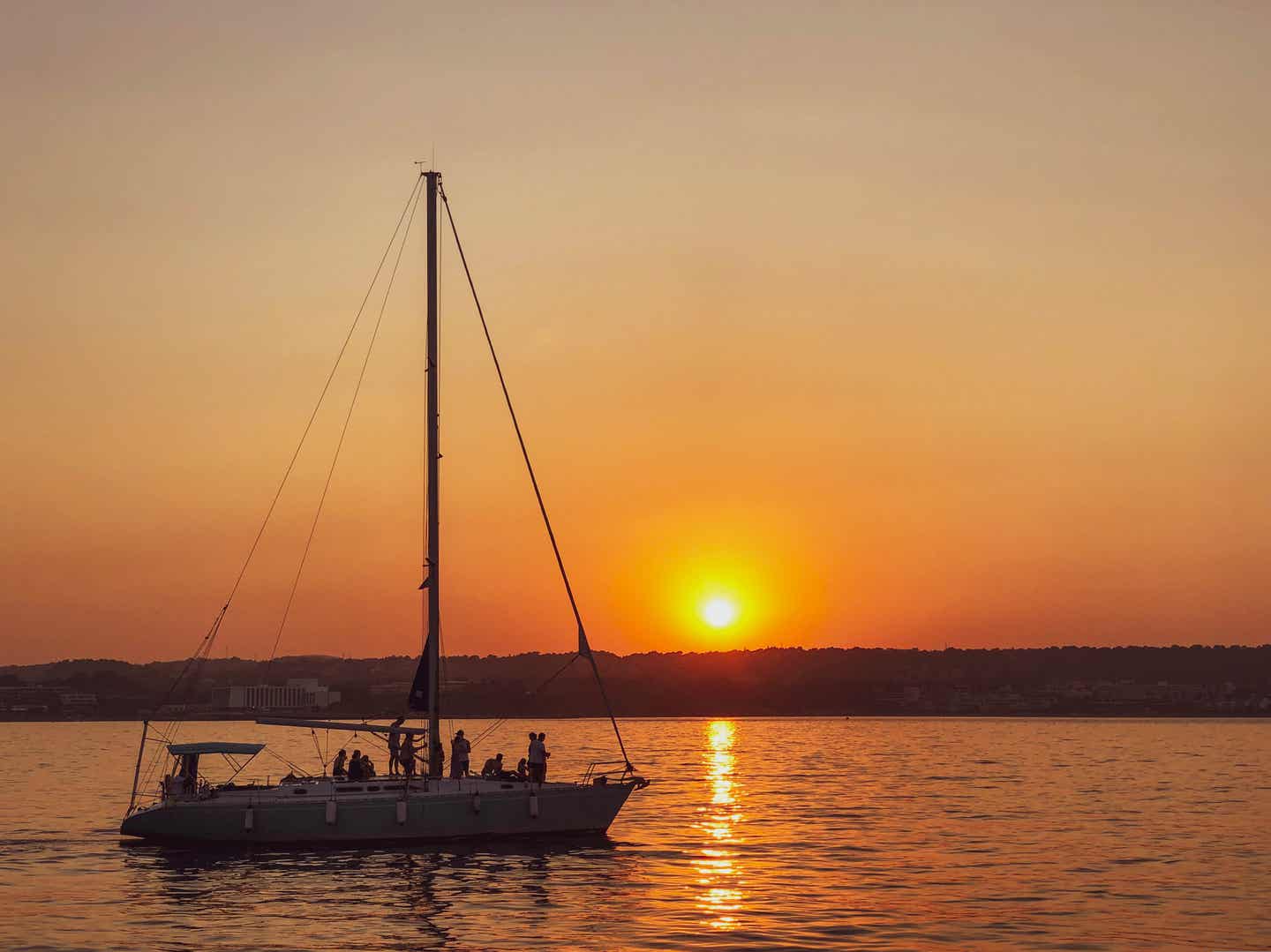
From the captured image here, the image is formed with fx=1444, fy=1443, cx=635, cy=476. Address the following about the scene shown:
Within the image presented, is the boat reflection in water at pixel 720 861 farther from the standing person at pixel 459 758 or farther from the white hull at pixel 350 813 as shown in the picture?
the standing person at pixel 459 758

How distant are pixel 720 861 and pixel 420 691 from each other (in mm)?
11893

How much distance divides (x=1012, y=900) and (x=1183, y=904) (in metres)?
4.53

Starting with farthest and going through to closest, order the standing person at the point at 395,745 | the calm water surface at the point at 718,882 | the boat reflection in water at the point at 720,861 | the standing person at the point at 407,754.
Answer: the standing person at the point at 407,754 → the standing person at the point at 395,745 → the boat reflection in water at the point at 720,861 → the calm water surface at the point at 718,882

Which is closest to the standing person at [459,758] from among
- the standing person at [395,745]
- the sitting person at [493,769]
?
the sitting person at [493,769]

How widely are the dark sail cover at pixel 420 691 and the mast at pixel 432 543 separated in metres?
0.14

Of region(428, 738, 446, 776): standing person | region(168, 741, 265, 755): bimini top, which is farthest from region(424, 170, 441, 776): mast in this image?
region(168, 741, 265, 755): bimini top

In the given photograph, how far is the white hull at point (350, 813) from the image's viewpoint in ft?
149

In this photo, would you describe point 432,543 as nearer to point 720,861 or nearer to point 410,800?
point 410,800

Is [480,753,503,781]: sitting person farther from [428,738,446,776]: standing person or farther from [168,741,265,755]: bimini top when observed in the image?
[168,741,265,755]: bimini top

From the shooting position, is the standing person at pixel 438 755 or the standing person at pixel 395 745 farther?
the standing person at pixel 438 755

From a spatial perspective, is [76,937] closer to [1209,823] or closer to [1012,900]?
[1012,900]

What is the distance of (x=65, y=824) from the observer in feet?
209

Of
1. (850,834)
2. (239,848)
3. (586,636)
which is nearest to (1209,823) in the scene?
(850,834)

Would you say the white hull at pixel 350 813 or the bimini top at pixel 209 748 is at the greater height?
the bimini top at pixel 209 748
